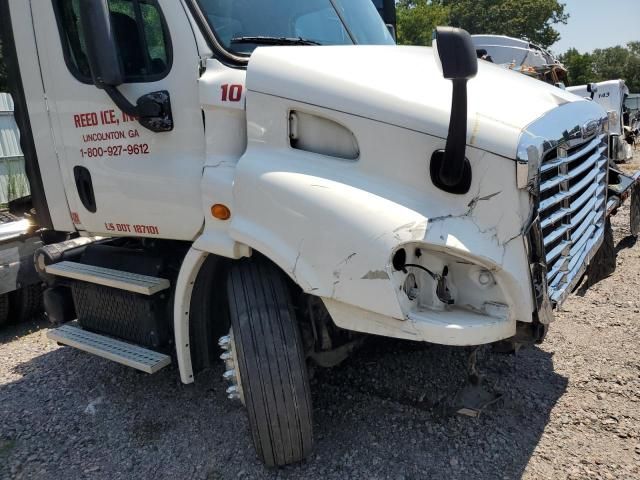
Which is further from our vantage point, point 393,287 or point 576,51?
point 576,51

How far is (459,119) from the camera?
212 cm

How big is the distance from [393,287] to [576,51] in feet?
177

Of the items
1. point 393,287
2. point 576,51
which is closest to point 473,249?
point 393,287

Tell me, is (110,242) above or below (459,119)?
below

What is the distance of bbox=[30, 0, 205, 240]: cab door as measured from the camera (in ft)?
9.45

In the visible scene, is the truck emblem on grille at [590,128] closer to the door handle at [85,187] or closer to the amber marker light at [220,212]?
the amber marker light at [220,212]

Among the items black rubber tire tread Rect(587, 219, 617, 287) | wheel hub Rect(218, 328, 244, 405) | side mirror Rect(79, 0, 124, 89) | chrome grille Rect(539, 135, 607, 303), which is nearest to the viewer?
chrome grille Rect(539, 135, 607, 303)

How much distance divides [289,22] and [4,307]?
3.92m

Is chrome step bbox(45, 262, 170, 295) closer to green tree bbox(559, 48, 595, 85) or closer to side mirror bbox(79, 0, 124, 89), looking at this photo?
side mirror bbox(79, 0, 124, 89)

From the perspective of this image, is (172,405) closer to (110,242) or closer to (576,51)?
(110,242)

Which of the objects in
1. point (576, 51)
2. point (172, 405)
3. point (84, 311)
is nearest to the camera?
point (172, 405)

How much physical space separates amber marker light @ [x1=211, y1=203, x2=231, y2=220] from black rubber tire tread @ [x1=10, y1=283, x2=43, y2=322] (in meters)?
3.40

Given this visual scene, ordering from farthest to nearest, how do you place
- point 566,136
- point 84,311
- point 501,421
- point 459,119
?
1. point 84,311
2. point 501,421
3. point 566,136
4. point 459,119

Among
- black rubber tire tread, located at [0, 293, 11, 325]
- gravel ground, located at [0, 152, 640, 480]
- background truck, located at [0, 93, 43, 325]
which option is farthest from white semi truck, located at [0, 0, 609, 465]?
black rubber tire tread, located at [0, 293, 11, 325]
